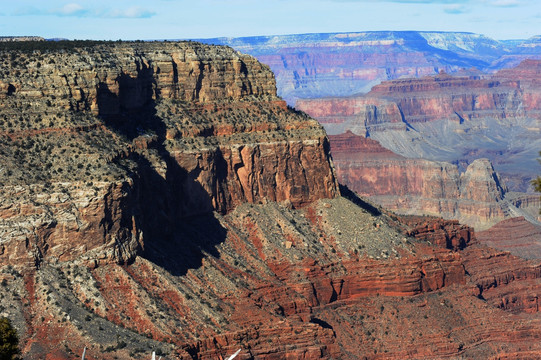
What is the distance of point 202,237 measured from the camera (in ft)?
322

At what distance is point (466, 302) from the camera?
104 m

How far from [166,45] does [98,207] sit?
94.8 feet

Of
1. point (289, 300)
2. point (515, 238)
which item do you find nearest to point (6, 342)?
point (289, 300)

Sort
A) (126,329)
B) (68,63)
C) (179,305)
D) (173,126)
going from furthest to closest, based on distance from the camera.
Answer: (173,126) < (68,63) < (179,305) < (126,329)

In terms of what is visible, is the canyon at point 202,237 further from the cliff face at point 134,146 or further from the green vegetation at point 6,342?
the green vegetation at point 6,342

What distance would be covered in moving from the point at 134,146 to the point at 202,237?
10041 millimetres

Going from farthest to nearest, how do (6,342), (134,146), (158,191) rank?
(158,191), (134,146), (6,342)

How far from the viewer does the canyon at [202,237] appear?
78750 mm

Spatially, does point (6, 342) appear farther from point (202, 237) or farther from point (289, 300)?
point (202, 237)

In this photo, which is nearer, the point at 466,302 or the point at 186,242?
the point at 186,242

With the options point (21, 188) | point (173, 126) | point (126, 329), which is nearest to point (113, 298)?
point (126, 329)

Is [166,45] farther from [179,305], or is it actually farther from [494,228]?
[494,228]

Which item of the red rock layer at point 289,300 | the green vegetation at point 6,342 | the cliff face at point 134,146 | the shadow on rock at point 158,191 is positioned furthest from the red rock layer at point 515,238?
the green vegetation at point 6,342

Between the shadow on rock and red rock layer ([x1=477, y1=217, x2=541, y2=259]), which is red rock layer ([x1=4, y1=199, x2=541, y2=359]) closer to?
the shadow on rock
